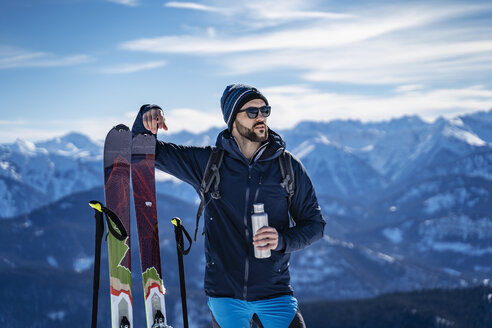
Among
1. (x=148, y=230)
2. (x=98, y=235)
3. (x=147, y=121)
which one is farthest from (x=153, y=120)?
(x=148, y=230)

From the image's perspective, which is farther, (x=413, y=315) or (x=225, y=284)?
(x=413, y=315)

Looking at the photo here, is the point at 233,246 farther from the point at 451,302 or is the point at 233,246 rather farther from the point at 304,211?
the point at 451,302

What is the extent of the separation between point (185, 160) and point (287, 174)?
52.7 inches

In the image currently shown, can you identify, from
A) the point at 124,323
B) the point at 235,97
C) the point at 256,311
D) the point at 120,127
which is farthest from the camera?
the point at 120,127

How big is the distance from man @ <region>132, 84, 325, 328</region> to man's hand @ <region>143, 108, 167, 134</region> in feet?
2.00

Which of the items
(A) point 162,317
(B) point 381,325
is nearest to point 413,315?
(B) point 381,325

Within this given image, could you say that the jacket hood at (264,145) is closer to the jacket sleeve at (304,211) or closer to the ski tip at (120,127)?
the jacket sleeve at (304,211)

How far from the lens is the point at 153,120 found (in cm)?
666

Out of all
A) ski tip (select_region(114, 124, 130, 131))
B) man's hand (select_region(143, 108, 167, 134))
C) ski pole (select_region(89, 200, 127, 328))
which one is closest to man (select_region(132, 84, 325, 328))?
man's hand (select_region(143, 108, 167, 134))

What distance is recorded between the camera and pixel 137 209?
7.72m

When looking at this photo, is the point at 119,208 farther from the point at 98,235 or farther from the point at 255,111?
the point at 255,111

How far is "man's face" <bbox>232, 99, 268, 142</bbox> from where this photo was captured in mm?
6191

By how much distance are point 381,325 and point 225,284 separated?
16171 centimetres

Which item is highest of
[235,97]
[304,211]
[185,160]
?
[235,97]
